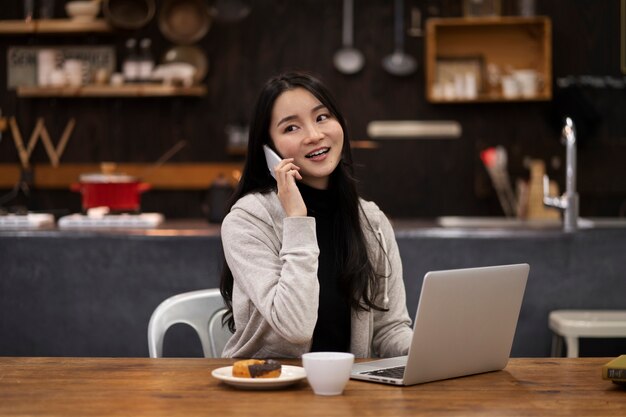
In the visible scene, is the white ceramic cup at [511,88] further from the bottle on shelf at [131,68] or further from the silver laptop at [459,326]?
the silver laptop at [459,326]

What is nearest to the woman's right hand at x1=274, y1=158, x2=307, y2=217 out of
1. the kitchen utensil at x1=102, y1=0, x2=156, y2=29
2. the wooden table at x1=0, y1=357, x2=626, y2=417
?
the wooden table at x1=0, y1=357, x2=626, y2=417

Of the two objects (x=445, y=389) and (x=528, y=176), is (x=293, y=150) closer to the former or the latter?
(x=445, y=389)

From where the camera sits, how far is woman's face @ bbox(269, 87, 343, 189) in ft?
7.02

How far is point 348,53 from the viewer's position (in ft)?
18.0

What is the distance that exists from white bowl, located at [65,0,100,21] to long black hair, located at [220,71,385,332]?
344 cm

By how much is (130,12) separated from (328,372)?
4296 mm

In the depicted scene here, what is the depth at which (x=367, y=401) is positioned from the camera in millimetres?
1522

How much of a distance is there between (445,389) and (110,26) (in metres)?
4.19

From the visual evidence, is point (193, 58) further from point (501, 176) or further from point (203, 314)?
point (203, 314)

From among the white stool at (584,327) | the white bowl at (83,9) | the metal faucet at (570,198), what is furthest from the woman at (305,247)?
the white bowl at (83,9)

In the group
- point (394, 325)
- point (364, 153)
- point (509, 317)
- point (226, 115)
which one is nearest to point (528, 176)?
point (364, 153)

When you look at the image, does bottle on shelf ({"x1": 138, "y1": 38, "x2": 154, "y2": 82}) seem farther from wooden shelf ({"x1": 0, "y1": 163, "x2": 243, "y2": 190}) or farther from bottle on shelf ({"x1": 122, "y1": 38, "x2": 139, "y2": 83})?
wooden shelf ({"x1": 0, "y1": 163, "x2": 243, "y2": 190})

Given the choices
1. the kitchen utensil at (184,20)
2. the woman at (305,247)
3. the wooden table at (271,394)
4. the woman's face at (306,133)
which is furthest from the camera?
the kitchen utensil at (184,20)

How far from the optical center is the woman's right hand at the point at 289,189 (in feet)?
6.69
